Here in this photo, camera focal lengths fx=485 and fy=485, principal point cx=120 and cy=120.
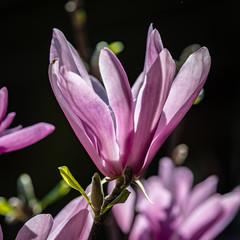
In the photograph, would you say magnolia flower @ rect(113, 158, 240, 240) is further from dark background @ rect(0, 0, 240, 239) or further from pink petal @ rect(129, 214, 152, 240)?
dark background @ rect(0, 0, 240, 239)

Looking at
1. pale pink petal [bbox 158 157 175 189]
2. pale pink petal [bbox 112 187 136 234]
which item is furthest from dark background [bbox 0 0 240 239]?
pale pink petal [bbox 112 187 136 234]

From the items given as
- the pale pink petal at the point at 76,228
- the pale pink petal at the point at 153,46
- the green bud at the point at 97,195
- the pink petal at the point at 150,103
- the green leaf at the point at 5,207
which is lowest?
the green leaf at the point at 5,207

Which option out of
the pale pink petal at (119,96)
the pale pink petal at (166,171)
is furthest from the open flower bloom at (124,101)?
the pale pink petal at (166,171)

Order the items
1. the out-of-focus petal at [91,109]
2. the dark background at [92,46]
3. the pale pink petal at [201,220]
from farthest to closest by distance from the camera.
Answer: the dark background at [92,46]
the pale pink petal at [201,220]
the out-of-focus petal at [91,109]

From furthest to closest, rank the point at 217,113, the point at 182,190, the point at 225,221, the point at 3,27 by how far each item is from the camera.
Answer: the point at 217,113
the point at 3,27
the point at 182,190
the point at 225,221

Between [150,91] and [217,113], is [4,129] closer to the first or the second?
[150,91]

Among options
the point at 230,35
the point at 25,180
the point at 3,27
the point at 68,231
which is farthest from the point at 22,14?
the point at 68,231

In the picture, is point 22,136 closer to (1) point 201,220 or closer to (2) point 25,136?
(2) point 25,136

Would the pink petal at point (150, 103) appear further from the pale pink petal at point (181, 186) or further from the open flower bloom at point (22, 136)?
the pale pink petal at point (181, 186)
